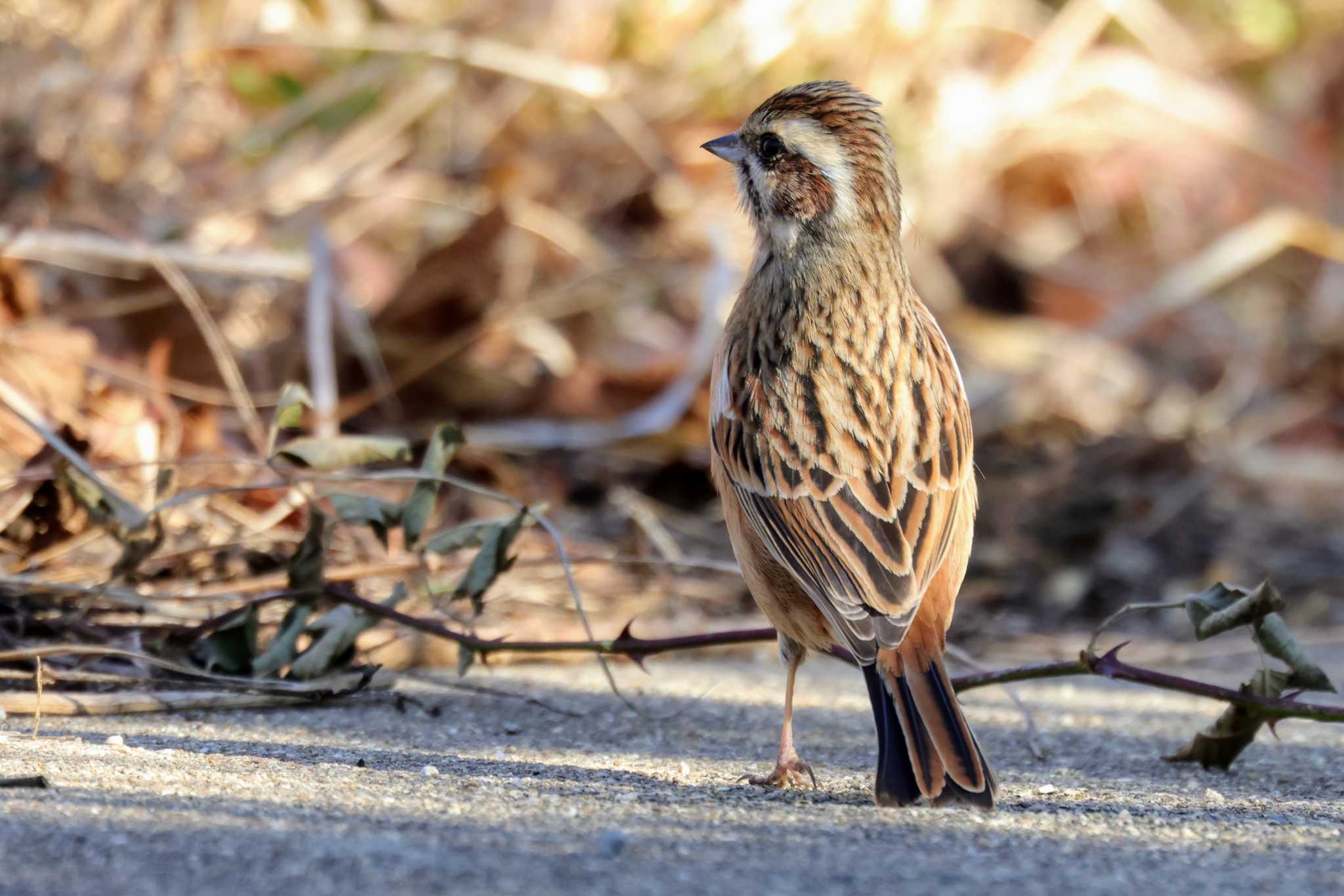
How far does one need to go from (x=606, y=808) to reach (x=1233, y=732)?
1.46 metres

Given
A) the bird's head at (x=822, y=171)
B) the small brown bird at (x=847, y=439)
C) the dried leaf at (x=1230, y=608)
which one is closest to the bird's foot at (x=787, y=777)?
the small brown bird at (x=847, y=439)

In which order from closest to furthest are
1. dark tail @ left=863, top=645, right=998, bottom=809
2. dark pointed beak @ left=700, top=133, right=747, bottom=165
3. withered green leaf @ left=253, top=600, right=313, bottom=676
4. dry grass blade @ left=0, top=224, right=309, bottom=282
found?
dark tail @ left=863, top=645, right=998, bottom=809 < withered green leaf @ left=253, top=600, right=313, bottom=676 < dark pointed beak @ left=700, top=133, right=747, bottom=165 < dry grass blade @ left=0, top=224, right=309, bottom=282

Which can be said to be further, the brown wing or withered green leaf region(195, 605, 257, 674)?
withered green leaf region(195, 605, 257, 674)

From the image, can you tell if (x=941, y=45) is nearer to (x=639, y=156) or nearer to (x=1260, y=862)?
(x=639, y=156)

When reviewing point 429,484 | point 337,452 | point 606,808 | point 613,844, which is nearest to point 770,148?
point 429,484

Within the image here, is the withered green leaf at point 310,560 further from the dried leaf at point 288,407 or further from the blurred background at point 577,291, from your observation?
the blurred background at point 577,291

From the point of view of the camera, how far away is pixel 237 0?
715 centimetres

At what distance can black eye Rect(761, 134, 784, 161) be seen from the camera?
13.5 ft

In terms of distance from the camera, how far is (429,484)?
12.8ft

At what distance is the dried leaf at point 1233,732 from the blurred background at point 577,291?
57.0 inches

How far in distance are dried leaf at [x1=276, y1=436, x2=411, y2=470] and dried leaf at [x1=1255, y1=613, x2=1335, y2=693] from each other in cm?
194

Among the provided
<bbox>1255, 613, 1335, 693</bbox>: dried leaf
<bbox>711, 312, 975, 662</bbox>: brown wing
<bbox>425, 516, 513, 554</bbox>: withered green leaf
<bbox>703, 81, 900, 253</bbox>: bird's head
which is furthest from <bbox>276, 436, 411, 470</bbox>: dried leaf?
<bbox>1255, 613, 1335, 693</bbox>: dried leaf

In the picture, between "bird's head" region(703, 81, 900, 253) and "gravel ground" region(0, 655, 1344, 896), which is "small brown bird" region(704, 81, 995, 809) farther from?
"gravel ground" region(0, 655, 1344, 896)

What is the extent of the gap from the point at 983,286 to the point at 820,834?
692cm
